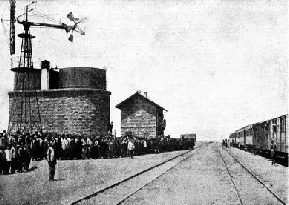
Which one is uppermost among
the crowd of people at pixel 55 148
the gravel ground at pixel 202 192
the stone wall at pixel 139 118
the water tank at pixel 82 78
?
the water tank at pixel 82 78

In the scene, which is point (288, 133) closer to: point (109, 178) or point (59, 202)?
point (109, 178)

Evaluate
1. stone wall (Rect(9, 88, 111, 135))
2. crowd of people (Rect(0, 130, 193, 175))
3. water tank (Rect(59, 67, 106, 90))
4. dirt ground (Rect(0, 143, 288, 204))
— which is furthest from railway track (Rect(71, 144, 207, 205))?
water tank (Rect(59, 67, 106, 90))

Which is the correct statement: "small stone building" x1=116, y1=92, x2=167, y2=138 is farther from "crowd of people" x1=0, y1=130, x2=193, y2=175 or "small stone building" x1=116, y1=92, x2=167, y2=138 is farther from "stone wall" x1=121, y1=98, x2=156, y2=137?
"crowd of people" x1=0, y1=130, x2=193, y2=175

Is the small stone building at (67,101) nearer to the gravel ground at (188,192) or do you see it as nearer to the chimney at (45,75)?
the chimney at (45,75)

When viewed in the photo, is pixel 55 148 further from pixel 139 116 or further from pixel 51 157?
pixel 139 116

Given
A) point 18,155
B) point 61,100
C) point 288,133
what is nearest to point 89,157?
point 18,155

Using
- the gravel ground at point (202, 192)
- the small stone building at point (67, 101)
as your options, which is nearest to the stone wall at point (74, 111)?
the small stone building at point (67, 101)

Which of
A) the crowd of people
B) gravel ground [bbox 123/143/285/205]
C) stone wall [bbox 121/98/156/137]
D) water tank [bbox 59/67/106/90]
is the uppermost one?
water tank [bbox 59/67/106/90]
